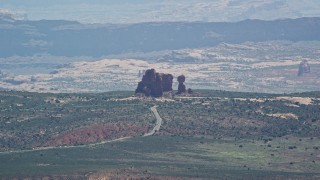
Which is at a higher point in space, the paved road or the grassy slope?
the paved road

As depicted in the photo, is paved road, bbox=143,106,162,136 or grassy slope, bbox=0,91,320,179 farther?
paved road, bbox=143,106,162,136

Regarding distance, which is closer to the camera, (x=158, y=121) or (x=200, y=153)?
(x=200, y=153)

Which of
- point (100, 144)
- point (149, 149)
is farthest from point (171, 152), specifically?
point (100, 144)

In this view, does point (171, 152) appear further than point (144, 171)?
Yes

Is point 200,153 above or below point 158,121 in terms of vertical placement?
below

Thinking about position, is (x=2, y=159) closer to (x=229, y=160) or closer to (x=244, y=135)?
(x=229, y=160)

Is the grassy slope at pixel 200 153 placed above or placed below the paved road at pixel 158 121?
below

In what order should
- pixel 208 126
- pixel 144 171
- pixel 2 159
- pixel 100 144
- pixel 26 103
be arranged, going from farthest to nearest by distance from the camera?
pixel 26 103
pixel 208 126
pixel 100 144
pixel 2 159
pixel 144 171

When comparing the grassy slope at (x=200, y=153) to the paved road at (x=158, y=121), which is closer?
the grassy slope at (x=200, y=153)

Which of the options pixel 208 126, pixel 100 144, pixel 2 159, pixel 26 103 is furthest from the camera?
pixel 26 103

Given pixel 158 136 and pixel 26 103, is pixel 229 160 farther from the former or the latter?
pixel 26 103
